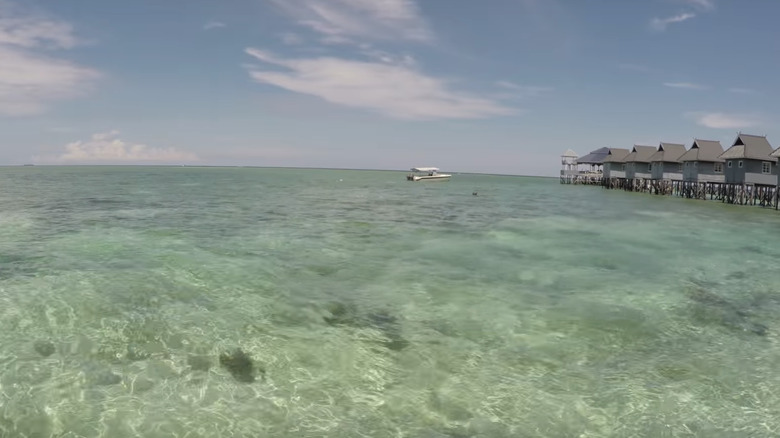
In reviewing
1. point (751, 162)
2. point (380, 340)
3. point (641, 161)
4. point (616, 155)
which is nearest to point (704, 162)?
point (751, 162)

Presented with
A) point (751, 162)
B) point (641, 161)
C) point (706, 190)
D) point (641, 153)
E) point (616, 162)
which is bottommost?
point (706, 190)

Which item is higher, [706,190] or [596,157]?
[596,157]

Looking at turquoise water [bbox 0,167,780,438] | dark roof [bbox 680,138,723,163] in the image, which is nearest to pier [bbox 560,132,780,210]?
dark roof [bbox 680,138,723,163]

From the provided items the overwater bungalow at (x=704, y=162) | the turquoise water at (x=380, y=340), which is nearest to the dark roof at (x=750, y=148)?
the overwater bungalow at (x=704, y=162)

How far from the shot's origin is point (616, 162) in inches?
3179

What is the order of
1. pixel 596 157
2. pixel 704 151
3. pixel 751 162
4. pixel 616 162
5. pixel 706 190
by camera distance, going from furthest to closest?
pixel 596 157 < pixel 616 162 < pixel 706 190 < pixel 704 151 < pixel 751 162

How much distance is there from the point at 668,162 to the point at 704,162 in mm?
8766

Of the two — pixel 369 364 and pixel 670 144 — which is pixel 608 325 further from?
pixel 670 144

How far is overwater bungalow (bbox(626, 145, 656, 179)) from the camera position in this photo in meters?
69.7

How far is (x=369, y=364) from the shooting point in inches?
357

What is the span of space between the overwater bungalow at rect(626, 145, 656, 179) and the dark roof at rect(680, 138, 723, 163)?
12.8 metres

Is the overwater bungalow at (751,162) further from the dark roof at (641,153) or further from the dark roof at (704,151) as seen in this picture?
the dark roof at (641,153)

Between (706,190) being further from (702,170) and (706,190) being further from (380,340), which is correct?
(380,340)

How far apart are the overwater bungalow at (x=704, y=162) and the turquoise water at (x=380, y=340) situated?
37181 millimetres
